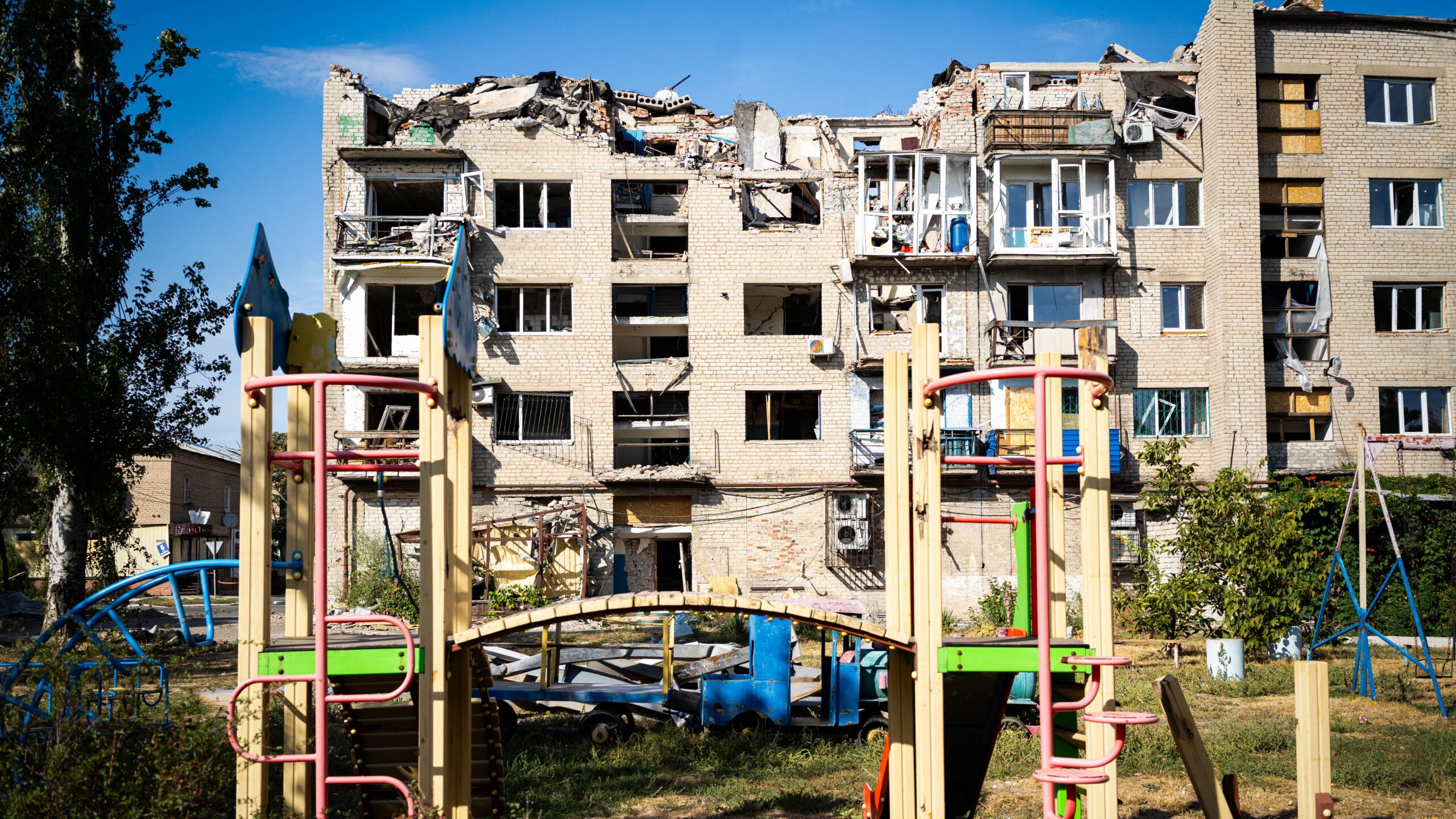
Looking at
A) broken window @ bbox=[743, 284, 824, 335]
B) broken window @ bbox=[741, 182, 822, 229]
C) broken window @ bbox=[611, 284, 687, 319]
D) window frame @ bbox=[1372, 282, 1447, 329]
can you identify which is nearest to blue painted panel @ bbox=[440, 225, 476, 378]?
broken window @ bbox=[611, 284, 687, 319]

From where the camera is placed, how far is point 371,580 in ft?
92.5

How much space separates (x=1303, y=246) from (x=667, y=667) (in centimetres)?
2594

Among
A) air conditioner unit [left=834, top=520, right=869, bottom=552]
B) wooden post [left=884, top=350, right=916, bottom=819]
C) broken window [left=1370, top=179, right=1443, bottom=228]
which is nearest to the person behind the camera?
wooden post [left=884, top=350, right=916, bottom=819]

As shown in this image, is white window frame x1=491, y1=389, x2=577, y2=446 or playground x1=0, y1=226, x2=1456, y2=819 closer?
playground x1=0, y1=226, x2=1456, y2=819

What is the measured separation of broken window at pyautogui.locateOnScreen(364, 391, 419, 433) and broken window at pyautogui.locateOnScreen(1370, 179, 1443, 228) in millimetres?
28281

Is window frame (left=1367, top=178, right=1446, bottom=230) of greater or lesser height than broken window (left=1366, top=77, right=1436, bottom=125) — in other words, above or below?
below

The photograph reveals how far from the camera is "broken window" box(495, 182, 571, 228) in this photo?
3062cm

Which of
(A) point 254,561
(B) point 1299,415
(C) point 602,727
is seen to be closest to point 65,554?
(C) point 602,727

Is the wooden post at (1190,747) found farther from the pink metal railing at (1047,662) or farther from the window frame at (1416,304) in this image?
the window frame at (1416,304)

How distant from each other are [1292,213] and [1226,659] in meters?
17.5

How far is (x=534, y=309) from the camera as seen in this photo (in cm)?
3112

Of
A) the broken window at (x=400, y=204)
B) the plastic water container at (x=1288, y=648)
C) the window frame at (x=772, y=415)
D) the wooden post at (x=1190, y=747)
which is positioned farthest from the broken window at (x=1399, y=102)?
the wooden post at (x=1190, y=747)

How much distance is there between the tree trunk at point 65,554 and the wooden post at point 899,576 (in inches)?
729

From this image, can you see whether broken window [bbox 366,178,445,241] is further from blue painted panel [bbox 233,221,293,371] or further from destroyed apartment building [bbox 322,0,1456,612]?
blue painted panel [bbox 233,221,293,371]
